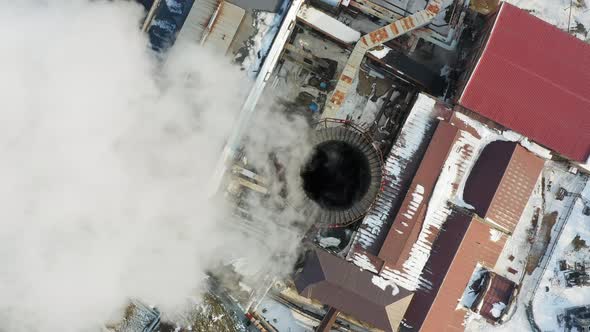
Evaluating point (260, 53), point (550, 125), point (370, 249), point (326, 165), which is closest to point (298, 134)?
point (326, 165)

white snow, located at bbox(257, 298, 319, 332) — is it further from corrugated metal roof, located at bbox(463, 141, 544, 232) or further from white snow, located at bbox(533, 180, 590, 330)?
white snow, located at bbox(533, 180, 590, 330)

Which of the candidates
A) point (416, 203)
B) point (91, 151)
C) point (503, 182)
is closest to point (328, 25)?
point (416, 203)

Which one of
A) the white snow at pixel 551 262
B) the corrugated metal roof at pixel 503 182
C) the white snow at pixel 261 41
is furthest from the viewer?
the white snow at pixel 551 262

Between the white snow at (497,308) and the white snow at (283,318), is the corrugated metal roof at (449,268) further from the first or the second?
the white snow at (283,318)

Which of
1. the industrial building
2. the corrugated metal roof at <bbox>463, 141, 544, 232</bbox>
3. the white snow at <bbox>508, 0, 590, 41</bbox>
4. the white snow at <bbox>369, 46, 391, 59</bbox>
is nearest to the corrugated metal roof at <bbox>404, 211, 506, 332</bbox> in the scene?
the industrial building

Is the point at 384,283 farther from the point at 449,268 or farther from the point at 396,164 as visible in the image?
the point at 396,164

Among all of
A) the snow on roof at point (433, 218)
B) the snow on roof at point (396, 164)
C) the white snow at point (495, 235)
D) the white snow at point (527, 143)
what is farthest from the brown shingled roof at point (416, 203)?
the white snow at point (495, 235)

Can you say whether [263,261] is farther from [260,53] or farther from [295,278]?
[260,53]
